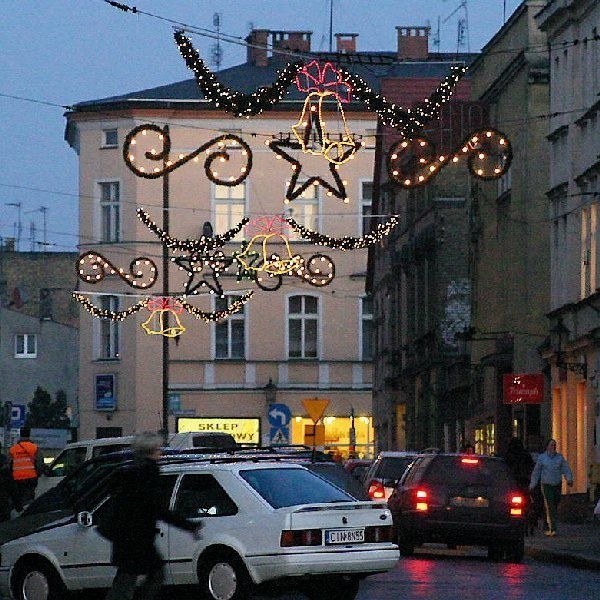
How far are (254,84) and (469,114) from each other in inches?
843

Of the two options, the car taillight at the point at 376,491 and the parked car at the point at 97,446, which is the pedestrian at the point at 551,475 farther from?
the parked car at the point at 97,446

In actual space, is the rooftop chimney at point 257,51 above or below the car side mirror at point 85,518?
above

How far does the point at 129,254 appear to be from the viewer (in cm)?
7506

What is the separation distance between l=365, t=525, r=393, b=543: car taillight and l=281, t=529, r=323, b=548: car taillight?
652 millimetres

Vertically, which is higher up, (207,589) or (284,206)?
(284,206)

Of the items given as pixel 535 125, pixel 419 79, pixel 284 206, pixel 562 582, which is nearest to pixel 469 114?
pixel 535 125

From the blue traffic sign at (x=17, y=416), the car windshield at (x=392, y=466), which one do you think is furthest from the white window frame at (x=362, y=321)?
the car windshield at (x=392, y=466)

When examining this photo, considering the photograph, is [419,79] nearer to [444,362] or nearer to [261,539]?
[444,362]

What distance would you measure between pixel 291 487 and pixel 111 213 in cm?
5593

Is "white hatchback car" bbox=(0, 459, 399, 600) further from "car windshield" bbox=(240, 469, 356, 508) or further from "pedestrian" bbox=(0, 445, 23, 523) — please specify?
"pedestrian" bbox=(0, 445, 23, 523)

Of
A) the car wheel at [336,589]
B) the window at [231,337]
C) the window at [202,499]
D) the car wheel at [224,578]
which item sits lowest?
the car wheel at [336,589]

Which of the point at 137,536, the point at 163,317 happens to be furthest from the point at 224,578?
the point at 163,317

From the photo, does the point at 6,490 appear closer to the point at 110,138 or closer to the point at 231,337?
the point at 231,337

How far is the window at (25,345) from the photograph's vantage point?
10438 centimetres
